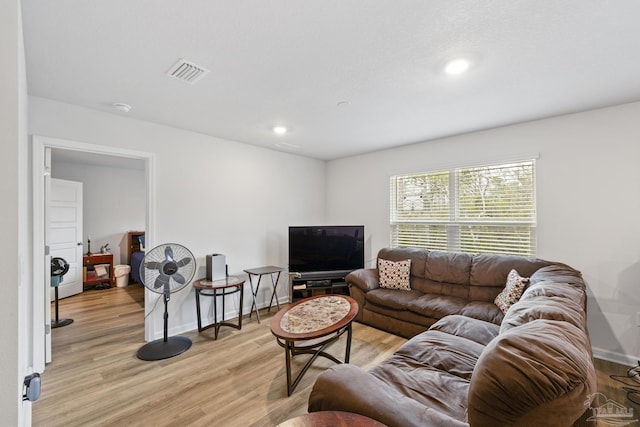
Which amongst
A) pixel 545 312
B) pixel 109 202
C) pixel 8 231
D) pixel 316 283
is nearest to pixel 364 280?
pixel 316 283

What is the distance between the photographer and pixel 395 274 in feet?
12.0

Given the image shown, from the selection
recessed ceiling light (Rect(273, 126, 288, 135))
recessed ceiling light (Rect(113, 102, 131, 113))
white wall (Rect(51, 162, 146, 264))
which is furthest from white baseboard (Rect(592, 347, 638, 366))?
white wall (Rect(51, 162, 146, 264))

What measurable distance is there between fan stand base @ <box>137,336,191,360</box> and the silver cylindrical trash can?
3.20 meters

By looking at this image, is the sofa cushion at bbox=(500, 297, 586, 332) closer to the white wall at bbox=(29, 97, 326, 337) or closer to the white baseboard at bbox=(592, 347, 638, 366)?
the white baseboard at bbox=(592, 347, 638, 366)

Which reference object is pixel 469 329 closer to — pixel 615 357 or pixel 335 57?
pixel 615 357

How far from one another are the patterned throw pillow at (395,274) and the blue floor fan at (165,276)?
2373 millimetres

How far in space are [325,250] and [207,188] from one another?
1.88m

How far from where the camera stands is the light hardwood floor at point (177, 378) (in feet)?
6.33

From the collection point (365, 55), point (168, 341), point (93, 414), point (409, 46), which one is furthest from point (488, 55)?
point (168, 341)

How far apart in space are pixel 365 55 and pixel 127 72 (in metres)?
1.77

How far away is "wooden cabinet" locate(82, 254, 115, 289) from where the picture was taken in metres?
5.16

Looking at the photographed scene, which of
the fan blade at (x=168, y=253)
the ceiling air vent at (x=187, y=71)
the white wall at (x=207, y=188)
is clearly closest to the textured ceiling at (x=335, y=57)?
the ceiling air vent at (x=187, y=71)

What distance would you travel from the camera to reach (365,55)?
186 centimetres

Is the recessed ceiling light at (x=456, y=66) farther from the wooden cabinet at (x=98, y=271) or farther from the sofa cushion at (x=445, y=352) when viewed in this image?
the wooden cabinet at (x=98, y=271)
